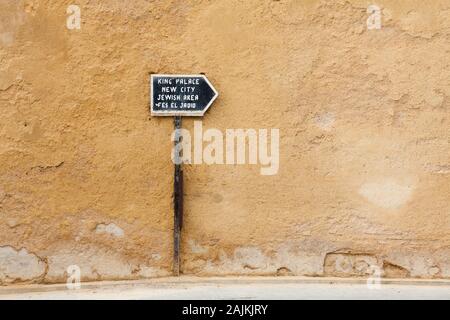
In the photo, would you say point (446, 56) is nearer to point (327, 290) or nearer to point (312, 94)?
point (312, 94)

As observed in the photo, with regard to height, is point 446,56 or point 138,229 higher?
point 446,56

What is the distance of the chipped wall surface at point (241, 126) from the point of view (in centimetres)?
493

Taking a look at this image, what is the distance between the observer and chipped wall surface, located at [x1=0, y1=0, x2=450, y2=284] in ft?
16.2

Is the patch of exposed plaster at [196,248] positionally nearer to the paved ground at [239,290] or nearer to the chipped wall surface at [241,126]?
the chipped wall surface at [241,126]

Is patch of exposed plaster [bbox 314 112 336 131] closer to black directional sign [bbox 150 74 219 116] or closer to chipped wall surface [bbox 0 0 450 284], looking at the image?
chipped wall surface [bbox 0 0 450 284]

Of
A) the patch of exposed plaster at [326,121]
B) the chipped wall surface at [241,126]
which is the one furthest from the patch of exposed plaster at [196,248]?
the patch of exposed plaster at [326,121]

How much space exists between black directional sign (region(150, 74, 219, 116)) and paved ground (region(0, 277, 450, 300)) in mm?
1151

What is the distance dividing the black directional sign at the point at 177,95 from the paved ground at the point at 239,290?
115 centimetres

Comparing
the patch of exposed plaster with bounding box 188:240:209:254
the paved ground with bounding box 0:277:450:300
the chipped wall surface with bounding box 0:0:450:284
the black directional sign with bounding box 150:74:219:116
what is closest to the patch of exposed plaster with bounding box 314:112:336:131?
the chipped wall surface with bounding box 0:0:450:284

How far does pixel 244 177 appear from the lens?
5016 millimetres

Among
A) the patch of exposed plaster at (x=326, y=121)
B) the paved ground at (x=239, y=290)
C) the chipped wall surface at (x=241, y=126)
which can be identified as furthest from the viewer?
the patch of exposed plaster at (x=326, y=121)

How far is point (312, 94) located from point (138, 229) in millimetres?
1516

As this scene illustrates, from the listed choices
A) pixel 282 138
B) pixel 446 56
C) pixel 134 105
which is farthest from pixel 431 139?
pixel 134 105

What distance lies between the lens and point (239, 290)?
4758 mm
